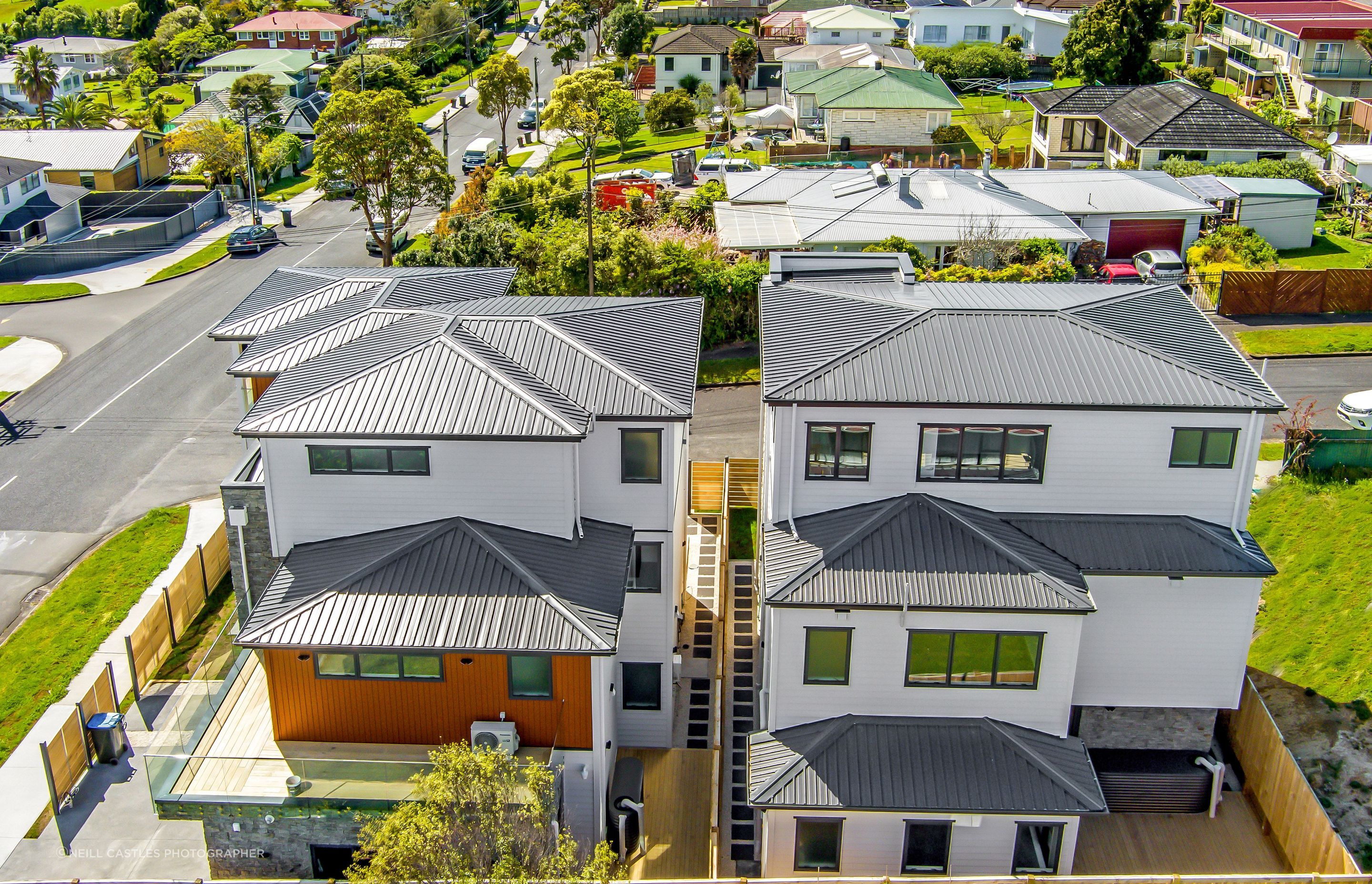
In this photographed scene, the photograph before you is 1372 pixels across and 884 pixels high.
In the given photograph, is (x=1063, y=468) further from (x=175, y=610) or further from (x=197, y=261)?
(x=197, y=261)

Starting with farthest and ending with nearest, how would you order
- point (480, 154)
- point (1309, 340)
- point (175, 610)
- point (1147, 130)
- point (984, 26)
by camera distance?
point (984, 26) → point (480, 154) → point (1147, 130) → point (1309, 340) → point (175, 610)

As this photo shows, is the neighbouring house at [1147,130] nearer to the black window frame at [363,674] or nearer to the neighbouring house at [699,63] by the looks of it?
the neighbouring house at [699,63]

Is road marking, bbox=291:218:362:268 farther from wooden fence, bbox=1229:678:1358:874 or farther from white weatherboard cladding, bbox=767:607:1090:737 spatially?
wooden fence, bbox=1229:678:1358:874

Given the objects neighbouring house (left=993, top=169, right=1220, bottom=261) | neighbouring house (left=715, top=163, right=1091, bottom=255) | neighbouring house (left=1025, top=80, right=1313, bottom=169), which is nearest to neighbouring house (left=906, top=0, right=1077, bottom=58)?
neighbouring house (left=1025, top=80, right=1313, bottom=169)

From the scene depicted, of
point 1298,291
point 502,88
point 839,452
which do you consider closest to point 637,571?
point 839,452

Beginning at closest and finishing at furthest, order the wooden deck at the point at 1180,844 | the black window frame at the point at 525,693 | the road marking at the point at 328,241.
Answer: the black window frame at the point at 525,693
the wooden deck at the point at 1180,844
the road marking at the point at 328,241

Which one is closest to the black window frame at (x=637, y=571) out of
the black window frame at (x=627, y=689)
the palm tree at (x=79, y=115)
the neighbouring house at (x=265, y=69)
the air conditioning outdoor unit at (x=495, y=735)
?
the black window frame at (x=627, y=689)
